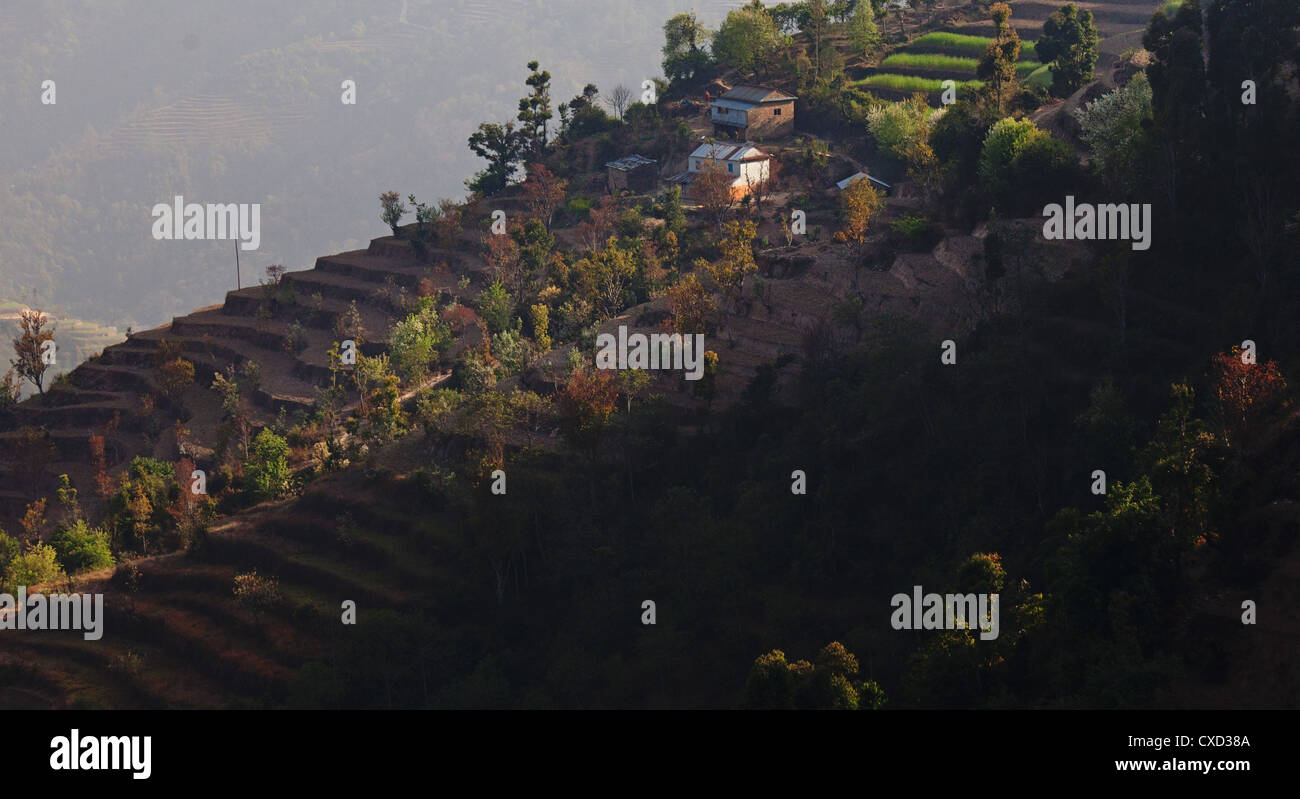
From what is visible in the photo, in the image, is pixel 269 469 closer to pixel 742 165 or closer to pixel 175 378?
pixel 175 378

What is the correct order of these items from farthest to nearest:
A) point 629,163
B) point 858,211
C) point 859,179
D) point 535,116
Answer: point 535,116 → point 629,163 → point 859,179 → point 858,211

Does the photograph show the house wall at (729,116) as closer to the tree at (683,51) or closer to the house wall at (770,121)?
the house wall at (770,121)

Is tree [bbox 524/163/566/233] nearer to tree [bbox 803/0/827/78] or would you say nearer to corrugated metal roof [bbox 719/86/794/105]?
corrugated metal roof [bbox 719/86/794/105]

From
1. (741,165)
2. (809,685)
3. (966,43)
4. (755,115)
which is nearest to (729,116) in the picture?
(755,115)

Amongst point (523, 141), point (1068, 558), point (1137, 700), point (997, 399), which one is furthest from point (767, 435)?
point (523, 141)
